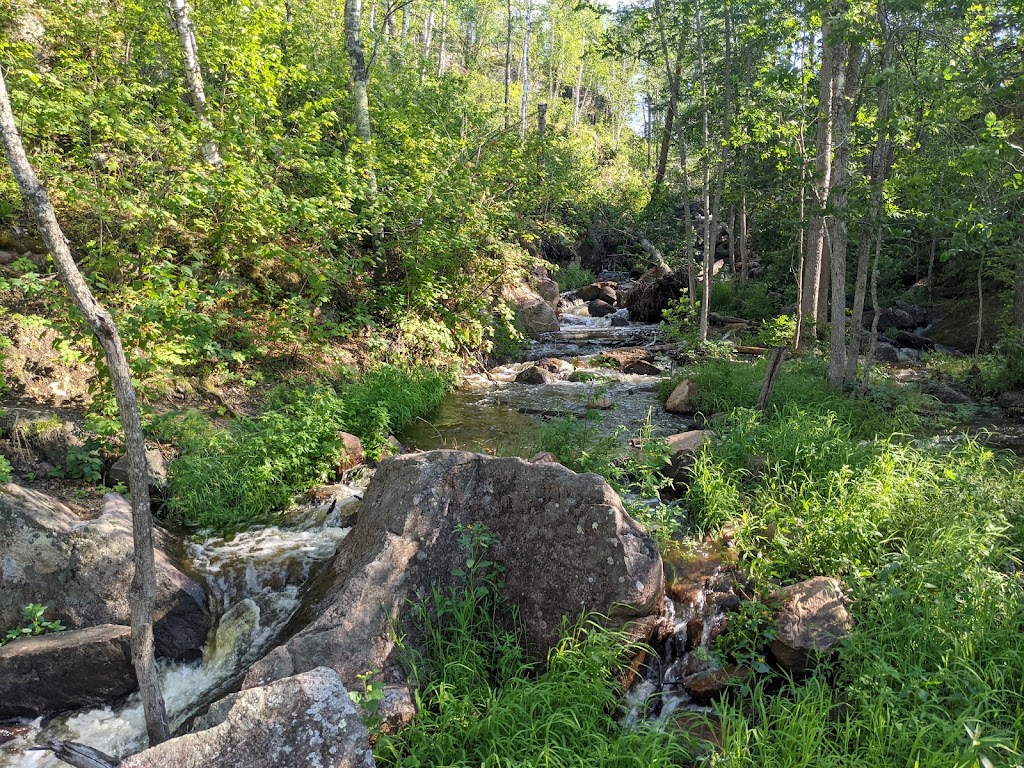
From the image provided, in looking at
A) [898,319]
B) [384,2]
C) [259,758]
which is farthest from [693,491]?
[384,2]

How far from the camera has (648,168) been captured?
40.2 m

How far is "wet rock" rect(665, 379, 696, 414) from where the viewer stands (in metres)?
10.3

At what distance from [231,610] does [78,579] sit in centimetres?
114

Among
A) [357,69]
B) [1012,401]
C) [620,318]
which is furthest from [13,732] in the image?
[620,318]

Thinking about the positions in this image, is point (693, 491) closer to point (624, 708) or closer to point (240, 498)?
point (624, 708)

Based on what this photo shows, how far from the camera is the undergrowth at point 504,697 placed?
10.1 feet

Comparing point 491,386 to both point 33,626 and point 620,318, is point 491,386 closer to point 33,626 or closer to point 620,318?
point 33,626

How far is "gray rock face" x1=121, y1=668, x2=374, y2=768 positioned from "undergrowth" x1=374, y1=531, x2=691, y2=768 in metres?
0.51

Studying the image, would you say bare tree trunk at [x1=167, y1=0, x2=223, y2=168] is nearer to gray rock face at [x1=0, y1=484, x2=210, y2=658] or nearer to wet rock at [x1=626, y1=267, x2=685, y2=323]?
gray rock face at [x1=0, y1=484, x2=210, y2=658]

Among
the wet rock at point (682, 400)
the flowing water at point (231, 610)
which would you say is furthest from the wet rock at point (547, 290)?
the flowing water at point (231, 610)

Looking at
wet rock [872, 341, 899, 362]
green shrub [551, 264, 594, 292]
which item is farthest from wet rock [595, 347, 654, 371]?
green shrub [551, 264, 594, 292]

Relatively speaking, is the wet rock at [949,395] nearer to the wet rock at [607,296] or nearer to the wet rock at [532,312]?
the wet rock at [532,312]

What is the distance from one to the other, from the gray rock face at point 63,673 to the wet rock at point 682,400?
8370 mm

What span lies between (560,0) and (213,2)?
131 ft
